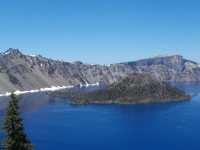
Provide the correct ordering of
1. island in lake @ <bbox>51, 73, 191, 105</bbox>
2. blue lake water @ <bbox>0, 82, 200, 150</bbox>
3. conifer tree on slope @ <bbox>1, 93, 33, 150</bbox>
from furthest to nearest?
island in lake @ <bbox>51, 73, 191, 105</bbox>, blue lake water @ <bbox>0, 82, 200, 150</bbox>, conifer tree on slope @ <bbox>1, 93, 33, 150</bbox>

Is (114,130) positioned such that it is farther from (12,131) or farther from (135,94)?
(135,94)

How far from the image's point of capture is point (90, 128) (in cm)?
8988

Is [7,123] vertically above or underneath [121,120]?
above

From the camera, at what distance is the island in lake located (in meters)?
165

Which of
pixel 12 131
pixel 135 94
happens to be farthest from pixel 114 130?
pixel 135 94

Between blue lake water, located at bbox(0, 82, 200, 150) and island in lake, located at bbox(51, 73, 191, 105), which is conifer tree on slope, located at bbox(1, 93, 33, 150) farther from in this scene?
island in lake, located at bbox(51, 73, 191, 105)

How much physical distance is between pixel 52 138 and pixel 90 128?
689 inches

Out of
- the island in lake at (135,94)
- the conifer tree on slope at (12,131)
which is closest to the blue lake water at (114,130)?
the island in lake at (135,94)

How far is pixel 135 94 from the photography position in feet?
559

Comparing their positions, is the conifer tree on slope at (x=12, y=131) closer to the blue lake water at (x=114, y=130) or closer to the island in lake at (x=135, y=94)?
the blue lake water at (x=114, y=130)

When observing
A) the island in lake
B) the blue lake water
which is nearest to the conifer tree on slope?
the blue lake water

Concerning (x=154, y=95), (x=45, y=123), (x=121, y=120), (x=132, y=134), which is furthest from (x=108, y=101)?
(x=132, y=134)

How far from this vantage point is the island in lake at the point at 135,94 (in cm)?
16538

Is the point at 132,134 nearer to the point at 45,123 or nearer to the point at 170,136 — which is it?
the point at 170,136
